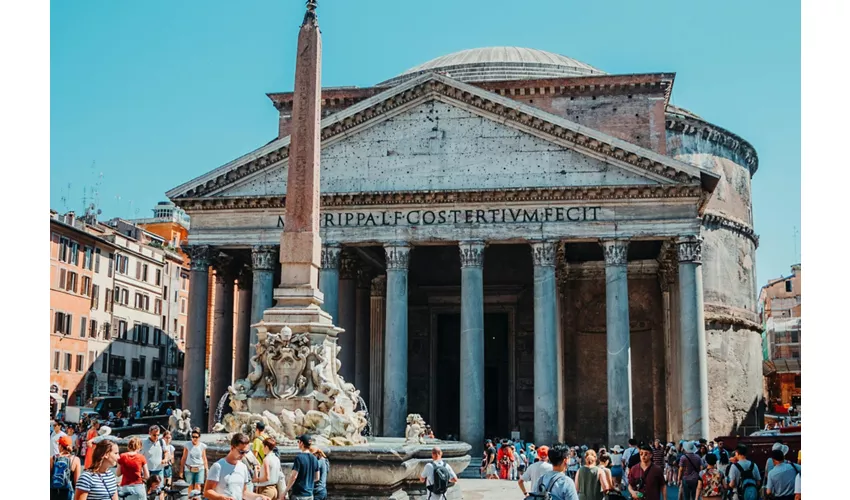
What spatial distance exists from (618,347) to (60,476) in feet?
51.7

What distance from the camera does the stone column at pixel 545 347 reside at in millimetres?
22484

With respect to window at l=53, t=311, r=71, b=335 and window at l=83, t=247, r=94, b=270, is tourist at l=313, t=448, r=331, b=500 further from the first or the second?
window at l=83, t=247, r=94, b=270

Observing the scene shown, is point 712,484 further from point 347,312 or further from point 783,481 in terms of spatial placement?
point 347,312

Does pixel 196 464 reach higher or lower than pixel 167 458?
higher

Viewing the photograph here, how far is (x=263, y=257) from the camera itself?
24734mm

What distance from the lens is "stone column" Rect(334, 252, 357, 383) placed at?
1024 inches

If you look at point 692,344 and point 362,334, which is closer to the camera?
point 692,344

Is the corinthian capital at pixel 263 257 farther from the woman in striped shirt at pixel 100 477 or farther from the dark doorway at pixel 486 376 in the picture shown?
the woman in striped shirt at pixel 100 477

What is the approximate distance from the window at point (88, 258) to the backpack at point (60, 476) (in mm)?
28047

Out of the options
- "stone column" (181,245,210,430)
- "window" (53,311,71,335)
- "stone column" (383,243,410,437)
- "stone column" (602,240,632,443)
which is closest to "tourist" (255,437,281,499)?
"stone column" (383,243,410,437)

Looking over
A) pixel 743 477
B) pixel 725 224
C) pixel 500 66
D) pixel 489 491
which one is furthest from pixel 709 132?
pixel 743 477

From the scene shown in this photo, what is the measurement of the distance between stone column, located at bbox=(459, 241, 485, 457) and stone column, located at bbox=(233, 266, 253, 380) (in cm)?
759

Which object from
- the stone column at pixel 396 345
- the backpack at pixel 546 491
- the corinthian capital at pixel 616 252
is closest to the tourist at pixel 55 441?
the backpack at pixel 546 491

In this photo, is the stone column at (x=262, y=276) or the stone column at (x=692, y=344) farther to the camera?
the stone column at (x=262, y=276)
